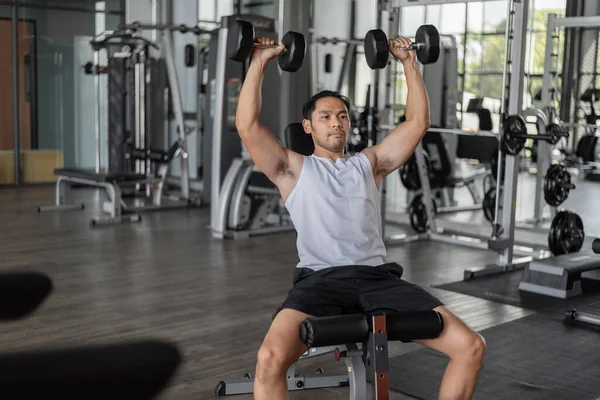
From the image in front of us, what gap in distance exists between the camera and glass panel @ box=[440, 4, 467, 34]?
249 inches

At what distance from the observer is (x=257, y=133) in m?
2.21

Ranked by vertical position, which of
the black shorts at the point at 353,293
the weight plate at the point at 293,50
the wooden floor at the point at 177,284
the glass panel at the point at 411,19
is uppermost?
the glass panel at the point at 411,19

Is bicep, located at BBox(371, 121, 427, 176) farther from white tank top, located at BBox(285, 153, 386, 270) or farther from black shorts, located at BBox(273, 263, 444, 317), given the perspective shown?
black shorts, located at BBox(273, 263, 444, 317)

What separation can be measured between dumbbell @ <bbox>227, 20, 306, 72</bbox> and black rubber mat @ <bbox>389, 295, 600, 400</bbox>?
1156mm

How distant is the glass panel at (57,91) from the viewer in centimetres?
805

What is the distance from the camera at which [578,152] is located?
16.7 ft

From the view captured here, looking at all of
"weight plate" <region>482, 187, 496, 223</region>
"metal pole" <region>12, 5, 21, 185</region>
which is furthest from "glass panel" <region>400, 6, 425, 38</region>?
"metal pole" <region>12, 5, 21, 185</region>

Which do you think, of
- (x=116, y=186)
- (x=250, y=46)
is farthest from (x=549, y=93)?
(x=250, y=46)

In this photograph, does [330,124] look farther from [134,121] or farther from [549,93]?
[134,121]

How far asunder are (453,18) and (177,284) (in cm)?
360

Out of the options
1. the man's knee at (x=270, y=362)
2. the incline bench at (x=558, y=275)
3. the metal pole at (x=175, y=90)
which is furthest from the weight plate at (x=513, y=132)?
the metal pole at (x=175, y=90)

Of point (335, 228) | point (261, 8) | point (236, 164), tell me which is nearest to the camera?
point (335, 228)

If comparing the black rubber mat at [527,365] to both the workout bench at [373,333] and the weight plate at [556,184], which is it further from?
the weight plate at [556,184]

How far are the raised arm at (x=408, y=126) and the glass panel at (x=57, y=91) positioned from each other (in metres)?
6.21
